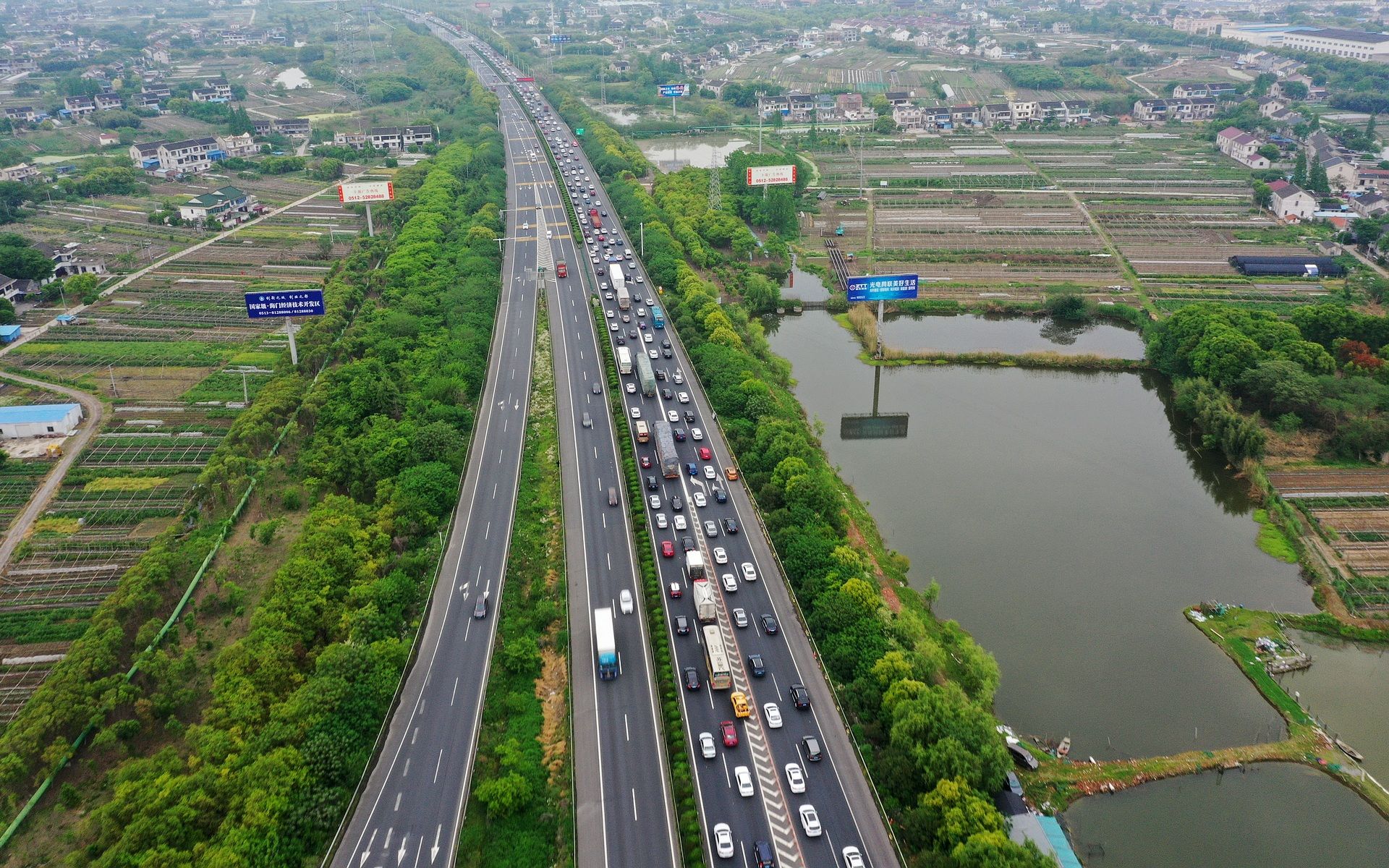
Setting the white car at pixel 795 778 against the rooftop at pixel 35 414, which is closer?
the white car at pixel 795 778

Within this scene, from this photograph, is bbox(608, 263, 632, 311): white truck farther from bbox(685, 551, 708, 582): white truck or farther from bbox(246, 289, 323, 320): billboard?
bbox(685, 551, 708, 582): white truck

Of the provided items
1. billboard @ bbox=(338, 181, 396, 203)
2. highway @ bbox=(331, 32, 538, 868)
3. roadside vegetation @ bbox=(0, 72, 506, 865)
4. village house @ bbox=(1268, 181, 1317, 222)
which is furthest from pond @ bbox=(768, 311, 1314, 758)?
billboard @ bbox=(338, 181, 396, 203)

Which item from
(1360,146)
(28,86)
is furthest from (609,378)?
(28,86)

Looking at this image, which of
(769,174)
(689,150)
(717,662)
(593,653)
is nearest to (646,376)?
(593,653)

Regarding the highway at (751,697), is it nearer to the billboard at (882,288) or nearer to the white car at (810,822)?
the white car at (810,822)

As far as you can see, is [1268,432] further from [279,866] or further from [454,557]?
[279,866]

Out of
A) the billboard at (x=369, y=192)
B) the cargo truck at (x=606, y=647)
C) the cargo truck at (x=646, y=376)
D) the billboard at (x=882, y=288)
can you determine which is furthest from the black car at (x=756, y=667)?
the billboard at (x=369, y=192)

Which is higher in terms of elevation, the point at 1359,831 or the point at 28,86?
the point at 28,86
